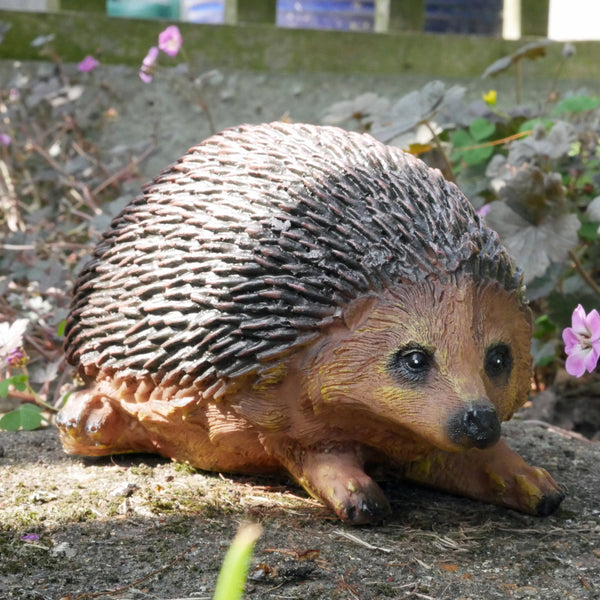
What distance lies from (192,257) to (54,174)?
3.52 meters

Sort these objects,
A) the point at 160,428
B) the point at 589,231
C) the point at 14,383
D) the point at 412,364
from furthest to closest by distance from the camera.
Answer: the point at 589,231 < the point at 14,383 < the point at 160,428 < the point at 412,364

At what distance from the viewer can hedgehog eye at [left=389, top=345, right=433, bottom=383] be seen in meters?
2.30

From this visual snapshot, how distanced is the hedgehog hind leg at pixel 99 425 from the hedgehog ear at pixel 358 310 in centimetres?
91

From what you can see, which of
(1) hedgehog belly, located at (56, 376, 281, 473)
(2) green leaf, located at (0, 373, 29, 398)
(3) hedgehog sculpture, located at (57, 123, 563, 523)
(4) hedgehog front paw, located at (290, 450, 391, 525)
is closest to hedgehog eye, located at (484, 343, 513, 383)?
(3) hedgehog sculpture, located at (57, 123, 563, 523)

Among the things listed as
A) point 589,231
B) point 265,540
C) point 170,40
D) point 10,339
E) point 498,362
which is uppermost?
point 170,40

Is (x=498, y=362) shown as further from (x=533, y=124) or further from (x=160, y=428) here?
(x=533, y=124)

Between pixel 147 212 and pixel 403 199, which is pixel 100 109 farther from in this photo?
pixel 403 199

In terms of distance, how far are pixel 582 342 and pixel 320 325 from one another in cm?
91

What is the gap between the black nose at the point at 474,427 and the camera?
220 cm

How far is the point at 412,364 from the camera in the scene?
2303mm

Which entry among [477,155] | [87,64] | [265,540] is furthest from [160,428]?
[87,64]

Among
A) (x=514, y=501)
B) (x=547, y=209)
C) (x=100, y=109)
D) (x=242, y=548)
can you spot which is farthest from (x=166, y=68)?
(x=242, y=548)

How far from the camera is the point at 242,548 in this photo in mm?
603

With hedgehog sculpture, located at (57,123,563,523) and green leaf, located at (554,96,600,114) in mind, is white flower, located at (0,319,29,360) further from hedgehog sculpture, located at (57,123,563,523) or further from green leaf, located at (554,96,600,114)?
green leaf, located at (554,96,600,114)
